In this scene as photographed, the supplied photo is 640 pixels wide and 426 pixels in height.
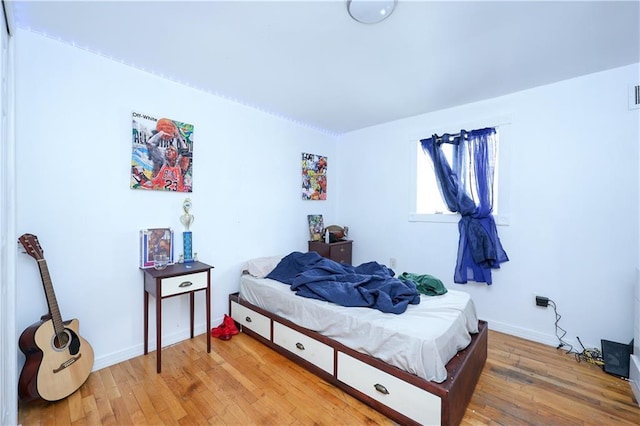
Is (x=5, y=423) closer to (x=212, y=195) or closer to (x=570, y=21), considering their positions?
(x=212, y=195)

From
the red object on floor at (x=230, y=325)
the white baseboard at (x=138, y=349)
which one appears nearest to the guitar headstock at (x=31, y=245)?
the white baseboard at (x=138, y=349)

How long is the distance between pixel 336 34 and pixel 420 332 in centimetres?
191

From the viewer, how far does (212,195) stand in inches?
107

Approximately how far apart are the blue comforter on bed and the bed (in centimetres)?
6

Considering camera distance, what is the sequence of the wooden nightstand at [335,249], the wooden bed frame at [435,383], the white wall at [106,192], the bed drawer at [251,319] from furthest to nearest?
the wooden nightstand at [335,249]
the bed drawer at [251,319]
the white wall at [106,192]
the wooden bed frame at [435,383]

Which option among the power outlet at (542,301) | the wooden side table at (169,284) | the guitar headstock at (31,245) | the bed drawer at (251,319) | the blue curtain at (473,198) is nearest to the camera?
the guitar headstock at (31,245)

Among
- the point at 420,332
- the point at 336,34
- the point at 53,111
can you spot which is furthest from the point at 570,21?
the point at 53,111

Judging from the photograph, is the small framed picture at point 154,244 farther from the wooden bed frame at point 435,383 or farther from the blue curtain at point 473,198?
the blue curtain at point 473,198

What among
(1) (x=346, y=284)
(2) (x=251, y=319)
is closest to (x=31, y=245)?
(2) (x=251, y=319)

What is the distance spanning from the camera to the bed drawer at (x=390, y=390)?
144 centimetres

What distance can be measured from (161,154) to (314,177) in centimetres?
194

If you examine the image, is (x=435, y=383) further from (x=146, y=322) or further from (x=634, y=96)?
(x=634, y=96)

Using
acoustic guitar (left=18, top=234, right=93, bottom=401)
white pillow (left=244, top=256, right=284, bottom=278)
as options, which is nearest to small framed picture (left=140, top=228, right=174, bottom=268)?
acoustic guitar (left=18, top=234, right=93, bottom=401)

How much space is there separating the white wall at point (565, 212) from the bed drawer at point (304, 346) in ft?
5.98
